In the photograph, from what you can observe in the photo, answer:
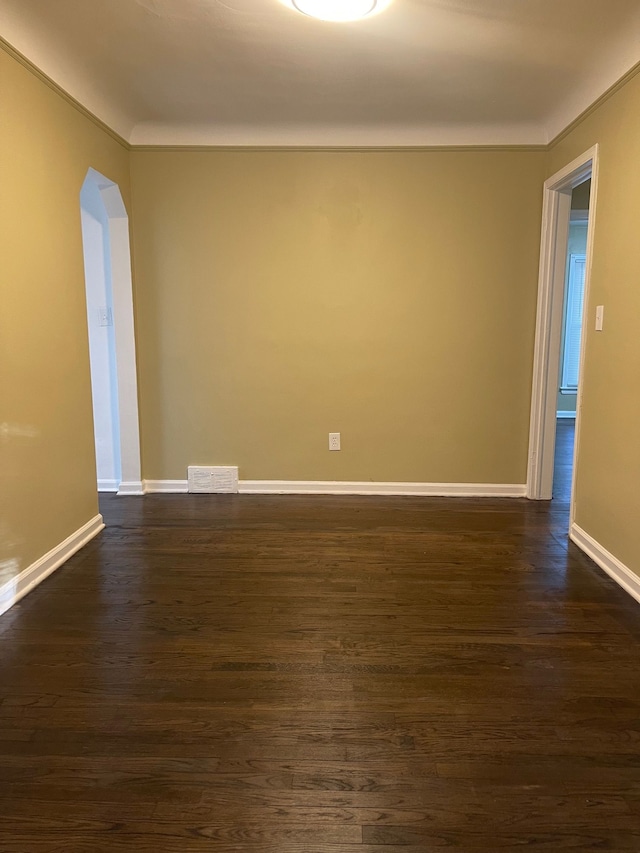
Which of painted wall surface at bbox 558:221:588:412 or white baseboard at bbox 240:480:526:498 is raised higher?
painted wall surface at bbox 558:221:588:412

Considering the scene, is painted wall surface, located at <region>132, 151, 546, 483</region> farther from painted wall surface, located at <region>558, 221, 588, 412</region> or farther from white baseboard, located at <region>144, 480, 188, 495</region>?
painted wall surface, located at <region>558, 221, 588, 412</region>

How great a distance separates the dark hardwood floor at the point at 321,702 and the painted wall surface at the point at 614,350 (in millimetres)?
306

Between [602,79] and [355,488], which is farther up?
[602,79]

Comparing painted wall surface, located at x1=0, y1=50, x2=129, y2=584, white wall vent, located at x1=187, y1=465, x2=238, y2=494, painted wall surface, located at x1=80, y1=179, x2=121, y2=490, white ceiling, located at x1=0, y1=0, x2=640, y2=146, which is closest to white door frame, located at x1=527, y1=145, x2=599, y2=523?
white ceiling, located at x1=0, y1=0, x2=640, y2=146

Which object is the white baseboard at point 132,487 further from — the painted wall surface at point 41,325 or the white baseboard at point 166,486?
the painted wall surface at point 41,325

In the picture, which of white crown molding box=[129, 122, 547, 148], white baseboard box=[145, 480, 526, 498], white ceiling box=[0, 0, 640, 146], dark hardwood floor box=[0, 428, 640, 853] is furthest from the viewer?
white baseboard box=[145, 480, 526, 498]

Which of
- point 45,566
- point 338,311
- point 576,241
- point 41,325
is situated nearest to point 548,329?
point 338,311

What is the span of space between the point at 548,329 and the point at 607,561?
1599 millimetres

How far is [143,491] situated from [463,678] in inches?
107

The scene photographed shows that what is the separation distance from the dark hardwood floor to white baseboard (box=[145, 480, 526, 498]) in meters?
0.91

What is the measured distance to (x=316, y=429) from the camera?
386 centimetres

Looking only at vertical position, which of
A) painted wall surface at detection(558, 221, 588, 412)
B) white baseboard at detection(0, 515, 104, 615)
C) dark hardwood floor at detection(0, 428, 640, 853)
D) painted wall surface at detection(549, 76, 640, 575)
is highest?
painted wall surface at detection(558, 221, 588, 412)

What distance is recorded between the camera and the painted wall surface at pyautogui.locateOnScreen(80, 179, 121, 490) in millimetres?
3730

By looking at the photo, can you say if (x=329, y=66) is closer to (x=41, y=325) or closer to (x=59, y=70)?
(x=59, y=70)
